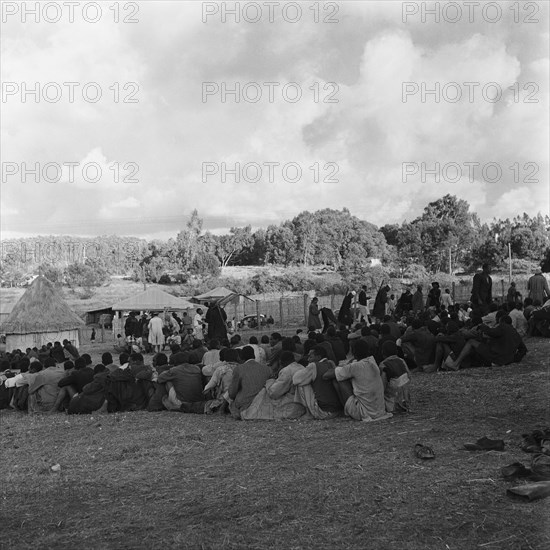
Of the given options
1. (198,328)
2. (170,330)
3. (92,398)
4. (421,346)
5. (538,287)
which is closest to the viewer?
(92,398)

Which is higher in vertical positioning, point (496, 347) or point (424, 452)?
point (496, 347)

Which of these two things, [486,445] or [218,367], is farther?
[218,367]

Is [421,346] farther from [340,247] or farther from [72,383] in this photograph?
[340,247]

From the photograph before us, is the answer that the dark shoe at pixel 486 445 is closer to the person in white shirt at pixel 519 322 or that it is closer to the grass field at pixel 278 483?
the grass field at pixel 278 483

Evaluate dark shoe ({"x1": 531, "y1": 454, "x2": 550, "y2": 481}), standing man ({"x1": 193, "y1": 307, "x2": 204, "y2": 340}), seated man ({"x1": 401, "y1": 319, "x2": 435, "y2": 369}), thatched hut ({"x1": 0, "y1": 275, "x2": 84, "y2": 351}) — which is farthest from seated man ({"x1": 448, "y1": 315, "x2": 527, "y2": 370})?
thatched hut ({"x1": 0, "y1": 275, "x2": 84, "y2": 351})

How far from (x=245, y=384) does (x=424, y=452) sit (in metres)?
3.69

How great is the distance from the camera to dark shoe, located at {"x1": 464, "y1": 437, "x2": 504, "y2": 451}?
267 inches

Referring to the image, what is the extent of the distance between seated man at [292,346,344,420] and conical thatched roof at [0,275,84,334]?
63.3 feet

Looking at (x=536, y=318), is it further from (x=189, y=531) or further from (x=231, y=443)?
(x=189, y=531)

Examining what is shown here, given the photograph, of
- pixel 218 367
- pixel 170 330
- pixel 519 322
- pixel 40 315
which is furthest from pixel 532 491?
pixel 40 315

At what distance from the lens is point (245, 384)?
976 centimetres

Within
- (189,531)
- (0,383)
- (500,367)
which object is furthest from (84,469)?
(500,367)

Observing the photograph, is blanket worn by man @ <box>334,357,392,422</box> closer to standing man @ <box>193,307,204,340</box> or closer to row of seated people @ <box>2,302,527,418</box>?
row of seated people @ <box>2,302,527,418</box>

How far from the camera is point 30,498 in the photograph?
623cm
